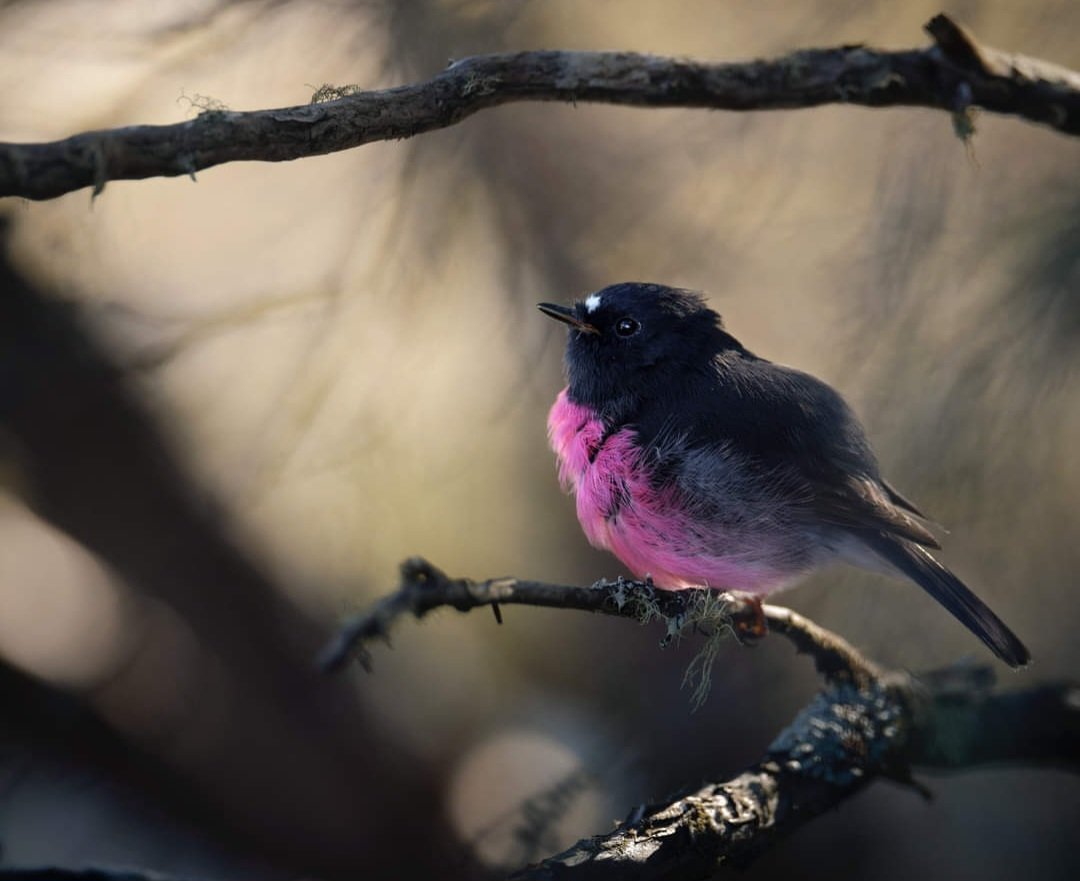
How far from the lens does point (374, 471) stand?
2.20 metres

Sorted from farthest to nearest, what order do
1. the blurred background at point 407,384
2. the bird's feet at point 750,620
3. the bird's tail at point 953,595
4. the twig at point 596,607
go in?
the blurred background at point 407,384 < the bird's feet at point 750,620 < the bird's tail at point 953,595 < the twig at point 596,607

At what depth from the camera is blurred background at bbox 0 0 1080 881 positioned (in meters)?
1.86

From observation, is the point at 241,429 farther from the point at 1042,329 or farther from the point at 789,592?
the point at 1042,329

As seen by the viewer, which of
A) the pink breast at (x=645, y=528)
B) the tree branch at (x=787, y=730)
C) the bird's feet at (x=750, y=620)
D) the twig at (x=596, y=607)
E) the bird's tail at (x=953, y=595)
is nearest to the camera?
the twig at (x=596, y=607)

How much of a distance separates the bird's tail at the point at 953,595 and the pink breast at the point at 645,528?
0.61 feet

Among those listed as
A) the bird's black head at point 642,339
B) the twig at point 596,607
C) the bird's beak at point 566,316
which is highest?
the bird's black head at point 642,339

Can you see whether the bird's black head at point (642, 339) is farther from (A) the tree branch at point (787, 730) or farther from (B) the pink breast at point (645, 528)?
(A) the tree branch at point (787, 730)

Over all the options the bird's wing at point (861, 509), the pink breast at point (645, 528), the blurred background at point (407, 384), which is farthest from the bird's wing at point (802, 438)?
the blurred background at point (407, 384)

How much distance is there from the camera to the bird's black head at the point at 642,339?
1.69 metres

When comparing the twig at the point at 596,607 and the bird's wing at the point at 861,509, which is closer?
the twig at the point at 596,607

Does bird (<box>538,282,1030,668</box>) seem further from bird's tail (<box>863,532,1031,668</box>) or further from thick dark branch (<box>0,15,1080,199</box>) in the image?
thick dark branch (<box>0,15,1080,199</box>)

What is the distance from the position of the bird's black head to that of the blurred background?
0.48 metres

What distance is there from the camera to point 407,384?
2.14 metres

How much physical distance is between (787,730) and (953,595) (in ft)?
1.26
